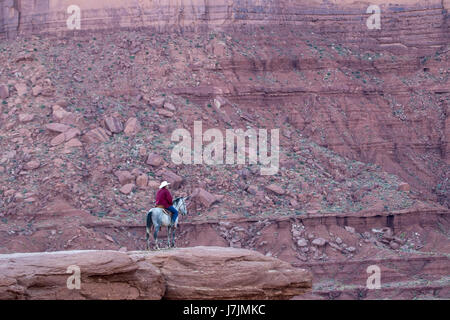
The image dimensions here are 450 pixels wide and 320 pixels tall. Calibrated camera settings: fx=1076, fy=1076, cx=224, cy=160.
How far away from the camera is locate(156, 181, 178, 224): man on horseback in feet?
89.7

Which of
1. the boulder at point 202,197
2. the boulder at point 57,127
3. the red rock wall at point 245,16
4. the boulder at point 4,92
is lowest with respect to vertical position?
A: the boulder at point 202,197

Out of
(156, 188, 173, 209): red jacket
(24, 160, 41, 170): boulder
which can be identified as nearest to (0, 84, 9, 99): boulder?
(24, 160, 41, 170): boulder

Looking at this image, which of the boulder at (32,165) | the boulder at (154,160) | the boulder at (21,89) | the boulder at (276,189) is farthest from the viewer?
the boulder at (21,89)

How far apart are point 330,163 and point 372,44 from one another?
993 cm

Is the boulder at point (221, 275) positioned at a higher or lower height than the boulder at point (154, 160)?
lower

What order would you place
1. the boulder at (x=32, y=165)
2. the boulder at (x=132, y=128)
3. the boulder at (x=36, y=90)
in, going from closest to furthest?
the boulder at (x=32, y=165)
the boulder at (x=132, y=128)
the boulder at (x=36, y=90)

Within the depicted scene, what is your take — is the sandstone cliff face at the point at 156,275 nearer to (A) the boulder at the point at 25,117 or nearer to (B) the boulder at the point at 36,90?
(A) the boulder at the point at 25,117

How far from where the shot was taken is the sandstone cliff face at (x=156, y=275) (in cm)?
2309

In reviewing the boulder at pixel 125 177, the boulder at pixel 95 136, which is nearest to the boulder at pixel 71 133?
the boulder at pixel 95 136

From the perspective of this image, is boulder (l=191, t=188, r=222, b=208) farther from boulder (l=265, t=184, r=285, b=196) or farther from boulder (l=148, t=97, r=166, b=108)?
boulder (l=148, t=97, r=166, b=108)

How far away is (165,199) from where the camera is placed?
27484 mm

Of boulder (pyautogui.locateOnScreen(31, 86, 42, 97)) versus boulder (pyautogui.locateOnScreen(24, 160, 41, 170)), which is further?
boulder (pyautogui.locateOnScreen(31, 86, 42, 97))

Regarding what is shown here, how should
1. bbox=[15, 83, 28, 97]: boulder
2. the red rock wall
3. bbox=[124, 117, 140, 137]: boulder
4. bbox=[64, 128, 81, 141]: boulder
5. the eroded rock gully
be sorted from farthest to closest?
the red rock wall < bbox=[15, 83, 28, 97]: boulder < bbox=[124, 117, 140, 137]: boulder < bbox=[64, 128, 81, 141]: boulder < the eroded rock gully

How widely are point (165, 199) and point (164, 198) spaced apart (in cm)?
5
